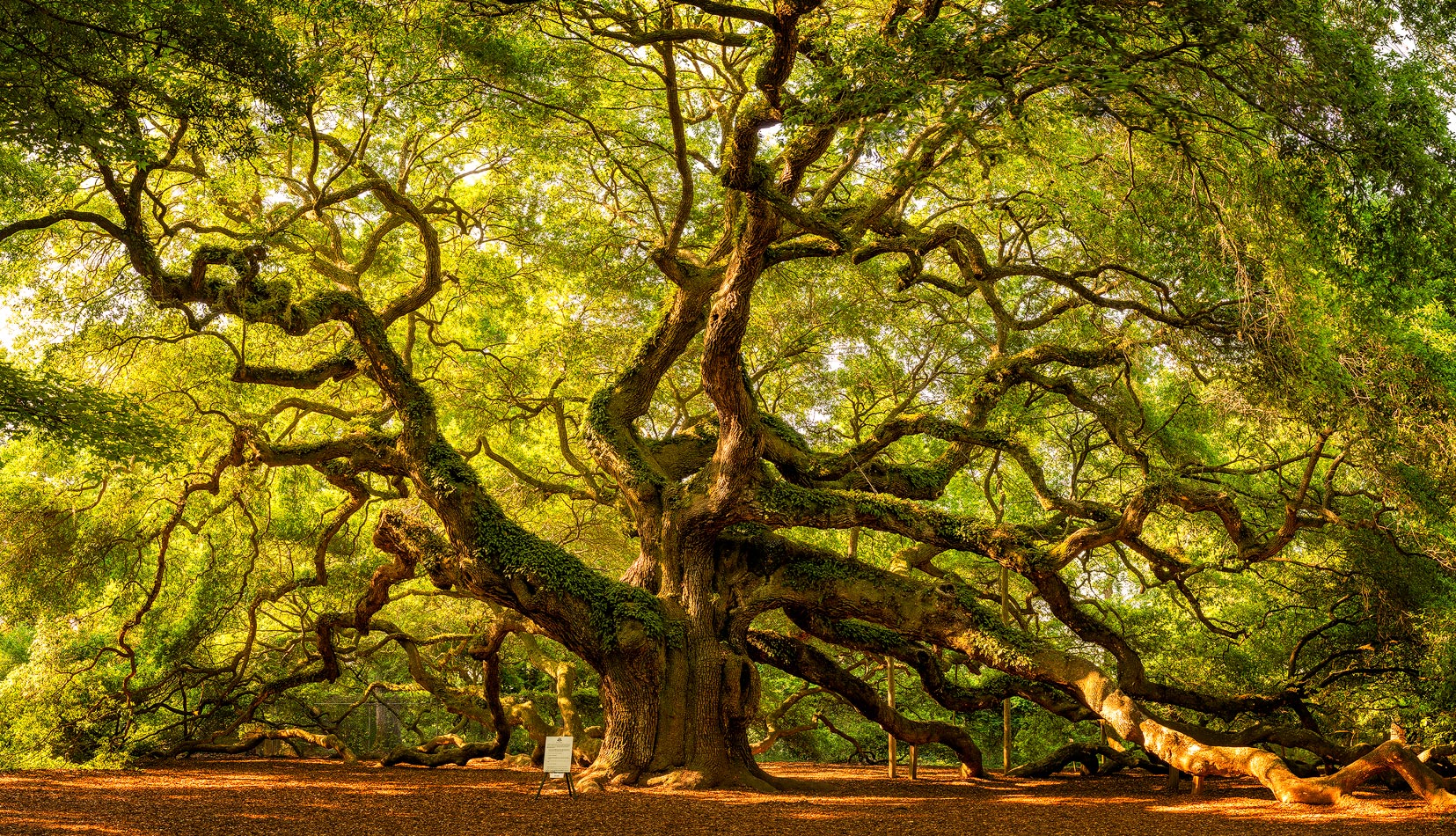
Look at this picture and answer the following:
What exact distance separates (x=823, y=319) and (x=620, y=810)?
756 centimetres

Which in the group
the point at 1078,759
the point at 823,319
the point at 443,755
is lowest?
the point at 443,755

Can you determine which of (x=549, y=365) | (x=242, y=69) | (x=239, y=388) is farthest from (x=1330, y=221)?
(x=239, y=388)

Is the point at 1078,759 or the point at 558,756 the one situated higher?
the point at 558,756

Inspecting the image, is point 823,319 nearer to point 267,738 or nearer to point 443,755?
point 443,755

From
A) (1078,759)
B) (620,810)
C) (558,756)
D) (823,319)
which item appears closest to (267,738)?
(558,756)

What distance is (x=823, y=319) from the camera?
13.2 meters

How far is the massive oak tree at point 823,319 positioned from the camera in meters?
6.35

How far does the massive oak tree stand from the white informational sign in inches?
49.4

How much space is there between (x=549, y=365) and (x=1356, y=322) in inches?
363

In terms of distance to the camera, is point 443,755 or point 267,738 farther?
point 267,738

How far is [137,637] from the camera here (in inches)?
511

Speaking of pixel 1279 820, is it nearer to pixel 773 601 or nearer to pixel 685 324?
pixel 773 601

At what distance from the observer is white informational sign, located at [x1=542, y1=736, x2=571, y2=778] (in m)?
7.94

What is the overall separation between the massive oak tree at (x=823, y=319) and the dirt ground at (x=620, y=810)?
0.76 m
